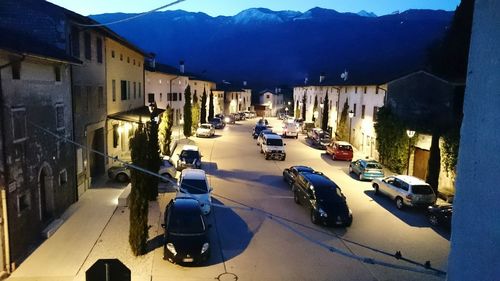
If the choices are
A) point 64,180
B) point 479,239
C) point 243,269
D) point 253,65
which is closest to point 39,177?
point 64,180

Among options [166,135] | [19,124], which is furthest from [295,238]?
[166,135]

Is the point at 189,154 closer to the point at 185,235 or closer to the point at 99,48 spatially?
the point at 99,48

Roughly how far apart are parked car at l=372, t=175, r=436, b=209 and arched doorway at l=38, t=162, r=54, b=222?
17.3 m

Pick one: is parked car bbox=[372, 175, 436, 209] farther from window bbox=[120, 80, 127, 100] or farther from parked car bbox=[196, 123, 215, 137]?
parked car bbox=[196, 123, 215, 137]

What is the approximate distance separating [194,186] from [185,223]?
17.2 feet

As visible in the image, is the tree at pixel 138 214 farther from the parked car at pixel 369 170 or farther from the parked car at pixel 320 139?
the parked car at pixel 320 139

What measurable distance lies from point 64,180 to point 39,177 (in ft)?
9.26

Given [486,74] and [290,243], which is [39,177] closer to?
[290,243]

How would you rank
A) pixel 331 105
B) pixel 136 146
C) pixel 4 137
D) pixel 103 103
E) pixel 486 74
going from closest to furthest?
pixel 486 74 < pixel 4 137 < pixel 136 146 < pixel 103 103 < pixel 331 105

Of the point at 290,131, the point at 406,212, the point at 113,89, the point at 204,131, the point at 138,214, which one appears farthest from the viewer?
the point at 290,131

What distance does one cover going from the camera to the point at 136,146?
15.1 m

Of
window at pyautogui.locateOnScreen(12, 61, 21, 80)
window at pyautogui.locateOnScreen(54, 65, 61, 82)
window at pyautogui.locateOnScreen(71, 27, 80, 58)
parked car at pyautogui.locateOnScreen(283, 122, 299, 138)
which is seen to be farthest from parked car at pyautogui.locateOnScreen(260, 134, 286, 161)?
window at pyautogui.locateOnScreen(12, 61, 21, 80)

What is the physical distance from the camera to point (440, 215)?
59.1ft

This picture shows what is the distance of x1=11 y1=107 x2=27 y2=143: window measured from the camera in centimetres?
1303
